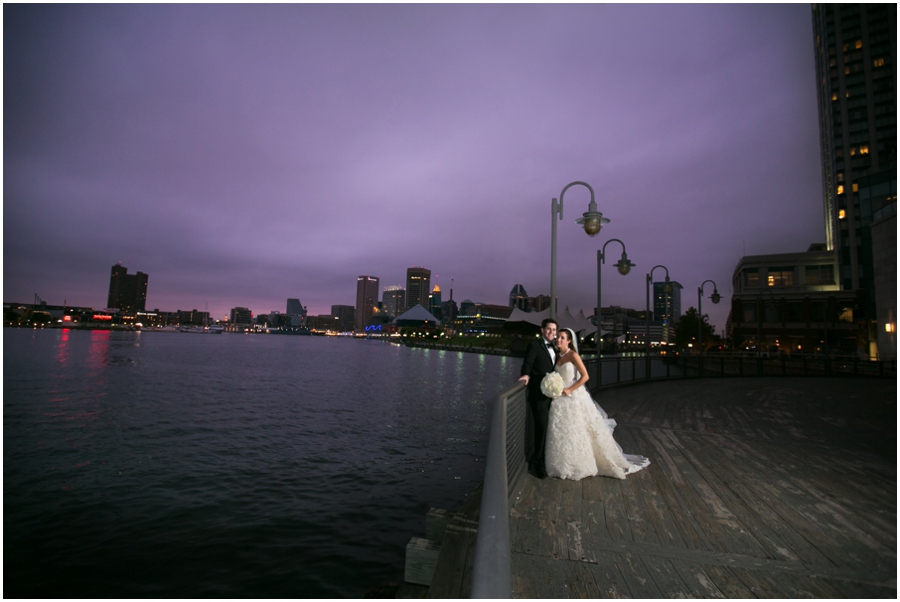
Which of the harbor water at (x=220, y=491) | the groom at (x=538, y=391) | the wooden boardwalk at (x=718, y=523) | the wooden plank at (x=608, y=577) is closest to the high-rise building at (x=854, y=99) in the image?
the wooden boardwalk at (x=718, y=523)

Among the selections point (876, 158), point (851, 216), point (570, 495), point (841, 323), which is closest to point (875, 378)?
point (570, 495)

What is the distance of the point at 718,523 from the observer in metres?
4.68

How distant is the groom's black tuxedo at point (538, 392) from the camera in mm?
5918

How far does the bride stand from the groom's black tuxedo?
0.32 ft

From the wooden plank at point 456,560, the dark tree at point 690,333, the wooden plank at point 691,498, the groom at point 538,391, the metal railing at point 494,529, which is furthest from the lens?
the dark tree at point 690,333

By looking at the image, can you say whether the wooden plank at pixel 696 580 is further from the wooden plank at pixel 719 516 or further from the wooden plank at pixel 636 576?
the wooden plank at pixel 719 516

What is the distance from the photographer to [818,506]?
16.9ft

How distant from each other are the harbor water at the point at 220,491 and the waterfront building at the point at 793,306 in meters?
59.8

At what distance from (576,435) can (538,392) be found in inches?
30.4

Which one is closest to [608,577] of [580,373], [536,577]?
[536,577]

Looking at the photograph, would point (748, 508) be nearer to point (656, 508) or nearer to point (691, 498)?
point (691, 498)

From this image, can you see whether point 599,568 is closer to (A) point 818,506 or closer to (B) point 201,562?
(A) point 818,506

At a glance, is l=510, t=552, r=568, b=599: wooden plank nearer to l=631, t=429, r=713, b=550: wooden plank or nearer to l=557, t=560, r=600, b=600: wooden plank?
l=557, t=560, r=600, b=600: wooden plank

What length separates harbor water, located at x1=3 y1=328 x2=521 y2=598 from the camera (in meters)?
7.36
